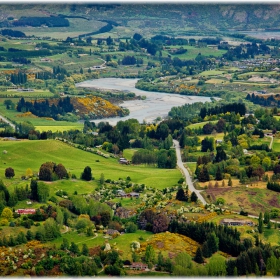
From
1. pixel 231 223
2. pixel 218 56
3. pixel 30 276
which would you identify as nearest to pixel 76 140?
pixel 231 223

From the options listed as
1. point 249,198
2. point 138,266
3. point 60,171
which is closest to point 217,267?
Result: point 138,266

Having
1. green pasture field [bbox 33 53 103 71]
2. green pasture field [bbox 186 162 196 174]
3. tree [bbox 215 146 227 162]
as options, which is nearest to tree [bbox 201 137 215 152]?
green pasture field [bbox 186 162 196 174]

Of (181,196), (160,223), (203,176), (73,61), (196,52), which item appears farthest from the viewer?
(196,52)

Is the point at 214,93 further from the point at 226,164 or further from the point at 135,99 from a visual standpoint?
the point at 226,164

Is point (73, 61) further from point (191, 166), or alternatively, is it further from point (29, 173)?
point (29, 173)

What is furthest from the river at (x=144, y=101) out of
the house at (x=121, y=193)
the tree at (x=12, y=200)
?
the tree at (x=12, y=200)
